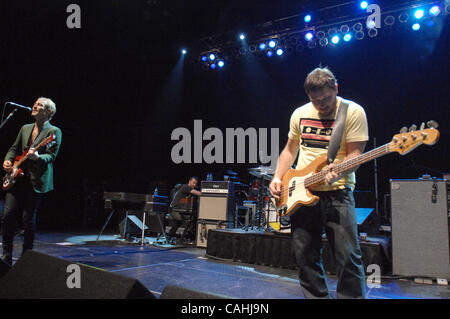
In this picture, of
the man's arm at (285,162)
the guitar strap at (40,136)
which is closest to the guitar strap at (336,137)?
the man's arm at (285,162)

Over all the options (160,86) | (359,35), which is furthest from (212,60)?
(359,35)

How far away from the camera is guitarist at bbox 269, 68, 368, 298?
6.02 ft

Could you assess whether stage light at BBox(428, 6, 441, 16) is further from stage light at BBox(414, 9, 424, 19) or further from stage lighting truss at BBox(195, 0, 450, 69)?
stage light at BBox(414, 9, 424, 19)

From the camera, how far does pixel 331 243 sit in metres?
1.98

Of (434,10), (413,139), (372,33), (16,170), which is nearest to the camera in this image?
(413,139)

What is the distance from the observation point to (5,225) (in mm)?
3014

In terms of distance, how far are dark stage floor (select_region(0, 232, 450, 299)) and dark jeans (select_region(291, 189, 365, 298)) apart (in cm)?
111

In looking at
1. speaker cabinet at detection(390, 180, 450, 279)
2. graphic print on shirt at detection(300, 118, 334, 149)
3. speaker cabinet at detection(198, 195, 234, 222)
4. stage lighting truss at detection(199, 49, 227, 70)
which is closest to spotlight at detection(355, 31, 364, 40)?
stage lighting truss at detection(199, 49, 227, 70)

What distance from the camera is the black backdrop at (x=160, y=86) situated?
288 inches

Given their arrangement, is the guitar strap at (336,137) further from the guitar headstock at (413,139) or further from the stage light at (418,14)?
the stage light at (418,14)

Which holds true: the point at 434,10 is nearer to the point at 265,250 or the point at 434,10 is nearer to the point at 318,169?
the point at 265,250

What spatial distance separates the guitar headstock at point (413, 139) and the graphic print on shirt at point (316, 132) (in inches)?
16.3

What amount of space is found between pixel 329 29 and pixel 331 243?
6907mm
